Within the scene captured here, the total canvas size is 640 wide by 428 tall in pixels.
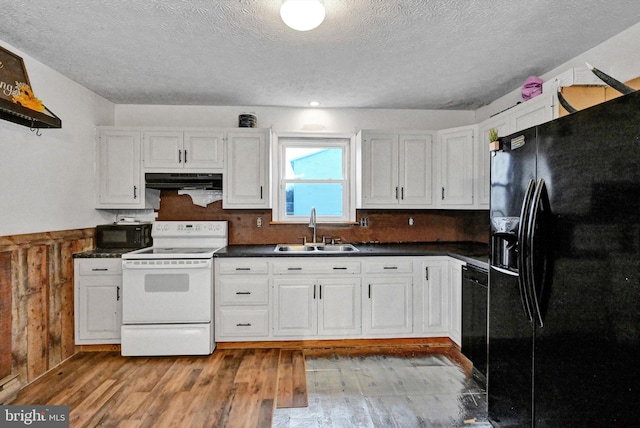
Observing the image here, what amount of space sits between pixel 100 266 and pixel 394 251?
274cm

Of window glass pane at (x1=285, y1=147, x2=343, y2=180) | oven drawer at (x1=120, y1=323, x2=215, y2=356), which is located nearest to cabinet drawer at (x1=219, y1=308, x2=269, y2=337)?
oven drawer at (x1=120, y1=323, x2=215, y2=356)

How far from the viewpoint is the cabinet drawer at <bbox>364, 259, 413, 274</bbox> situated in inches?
127

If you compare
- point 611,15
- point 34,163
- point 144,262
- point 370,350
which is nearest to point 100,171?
point 34,163

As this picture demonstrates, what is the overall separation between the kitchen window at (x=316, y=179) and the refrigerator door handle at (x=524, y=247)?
2.45 meters

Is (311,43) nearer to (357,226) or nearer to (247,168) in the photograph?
(247,168)

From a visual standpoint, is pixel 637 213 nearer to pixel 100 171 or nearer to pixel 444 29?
pixel 444 29

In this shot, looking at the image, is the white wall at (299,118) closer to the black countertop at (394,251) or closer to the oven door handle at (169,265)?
the black countertop at (394,251)

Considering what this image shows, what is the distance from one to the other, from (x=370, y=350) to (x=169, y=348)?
1812 mm

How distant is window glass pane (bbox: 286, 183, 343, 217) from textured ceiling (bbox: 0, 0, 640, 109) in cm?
102

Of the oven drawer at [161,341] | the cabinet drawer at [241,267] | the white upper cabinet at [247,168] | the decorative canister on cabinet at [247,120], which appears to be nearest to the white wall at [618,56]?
the white upper cabinet at [247,168]

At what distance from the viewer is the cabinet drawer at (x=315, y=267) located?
10.5 feet

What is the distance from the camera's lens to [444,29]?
2.19 metres

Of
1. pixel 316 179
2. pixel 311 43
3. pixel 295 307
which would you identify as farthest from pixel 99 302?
pixel 311 43

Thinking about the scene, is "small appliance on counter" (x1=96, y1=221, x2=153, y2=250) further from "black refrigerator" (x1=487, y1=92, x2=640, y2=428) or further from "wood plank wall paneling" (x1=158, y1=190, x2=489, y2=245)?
"black refrigerator" (x1=487, y1=92, x2=640, y2=428)
